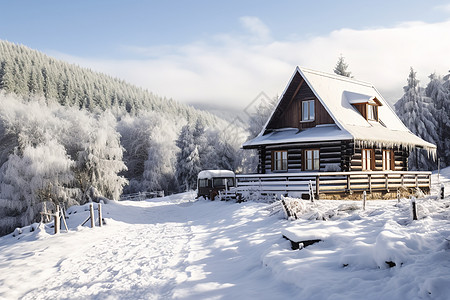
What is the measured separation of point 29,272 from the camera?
1036 cm

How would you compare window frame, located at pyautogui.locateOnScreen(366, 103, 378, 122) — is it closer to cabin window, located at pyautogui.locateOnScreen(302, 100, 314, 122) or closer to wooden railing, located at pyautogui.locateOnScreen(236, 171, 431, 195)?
cabin window, located at pyautogui.locateOnScreen(302, 100, 314, 122)

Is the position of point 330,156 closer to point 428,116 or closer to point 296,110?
point 296,110

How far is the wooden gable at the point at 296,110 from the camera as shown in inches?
976

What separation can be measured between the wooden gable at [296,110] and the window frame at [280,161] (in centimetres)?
199

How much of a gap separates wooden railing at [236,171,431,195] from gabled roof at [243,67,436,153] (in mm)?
2221

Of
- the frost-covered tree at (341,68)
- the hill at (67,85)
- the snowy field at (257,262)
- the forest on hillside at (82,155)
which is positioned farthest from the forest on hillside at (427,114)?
the hill at (67,85)

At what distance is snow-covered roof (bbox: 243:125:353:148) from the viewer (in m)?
22.0

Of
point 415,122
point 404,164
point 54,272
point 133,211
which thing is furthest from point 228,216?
point 415,122

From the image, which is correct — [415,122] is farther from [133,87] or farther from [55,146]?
[133,87]

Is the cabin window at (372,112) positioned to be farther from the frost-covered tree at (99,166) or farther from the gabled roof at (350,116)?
the frost-covered tree at (99,166)

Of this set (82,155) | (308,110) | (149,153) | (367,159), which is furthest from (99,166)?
(367,159)

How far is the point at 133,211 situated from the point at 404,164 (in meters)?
20.7

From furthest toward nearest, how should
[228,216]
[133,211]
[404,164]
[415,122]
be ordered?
[415,122] < [404,164] < [133,211] < [228,216]

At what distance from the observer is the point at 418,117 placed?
154 ft
